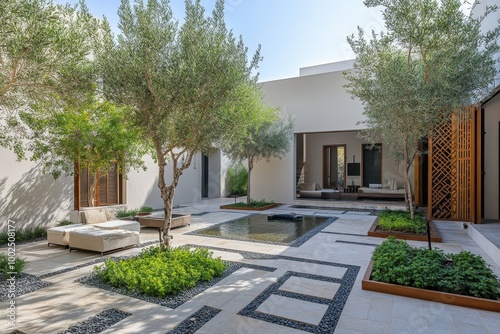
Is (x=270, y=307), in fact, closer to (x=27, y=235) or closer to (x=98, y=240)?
(x=98, y=240)

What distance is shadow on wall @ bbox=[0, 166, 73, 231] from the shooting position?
7.24 metres

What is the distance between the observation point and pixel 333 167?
17.6 meters

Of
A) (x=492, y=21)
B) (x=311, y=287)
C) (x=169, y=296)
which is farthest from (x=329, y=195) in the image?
(x=169, y=296)

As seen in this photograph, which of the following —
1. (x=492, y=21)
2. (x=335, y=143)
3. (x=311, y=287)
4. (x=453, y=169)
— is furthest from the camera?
(x=335, y=143)

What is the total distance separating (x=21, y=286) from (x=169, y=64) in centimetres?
362

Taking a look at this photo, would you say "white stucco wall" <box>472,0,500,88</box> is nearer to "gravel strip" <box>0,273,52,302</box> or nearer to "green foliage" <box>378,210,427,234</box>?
"green foliage" <box>378,210,427,234</box>

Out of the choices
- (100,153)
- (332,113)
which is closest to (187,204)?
(100,153)

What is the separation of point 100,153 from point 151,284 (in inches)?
203

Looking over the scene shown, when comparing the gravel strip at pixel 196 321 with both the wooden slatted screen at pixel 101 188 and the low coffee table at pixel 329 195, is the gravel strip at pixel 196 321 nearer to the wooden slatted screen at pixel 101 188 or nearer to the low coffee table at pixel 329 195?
the wooden slatted screen at pixel 101 188

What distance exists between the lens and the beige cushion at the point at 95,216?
22.2ft

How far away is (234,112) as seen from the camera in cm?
456

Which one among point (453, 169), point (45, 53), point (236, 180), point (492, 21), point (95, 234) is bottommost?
point (95, 234)

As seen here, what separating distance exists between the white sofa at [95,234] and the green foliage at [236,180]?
461 inches

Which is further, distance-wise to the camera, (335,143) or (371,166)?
(335,143)
